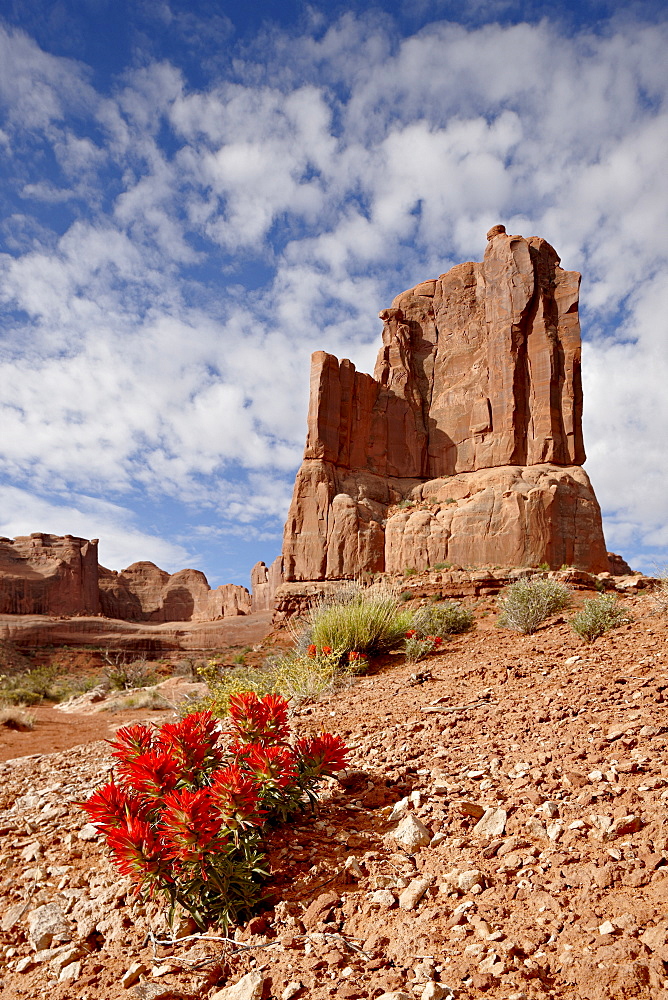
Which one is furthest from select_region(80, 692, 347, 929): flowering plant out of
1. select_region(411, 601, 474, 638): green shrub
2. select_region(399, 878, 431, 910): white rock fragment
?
select_region(411, 601, 474, 638): green shrub

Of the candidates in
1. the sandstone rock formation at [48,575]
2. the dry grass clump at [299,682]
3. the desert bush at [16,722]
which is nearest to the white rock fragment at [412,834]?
the dry grass clump at [299,682]

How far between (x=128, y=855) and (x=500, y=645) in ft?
20.9

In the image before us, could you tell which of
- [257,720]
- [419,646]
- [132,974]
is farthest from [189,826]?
[419,646]

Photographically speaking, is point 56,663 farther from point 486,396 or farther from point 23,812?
point 23,812

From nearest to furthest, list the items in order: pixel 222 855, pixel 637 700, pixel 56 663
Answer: pixel 222 855
pixel 637 700
pixel 56 663

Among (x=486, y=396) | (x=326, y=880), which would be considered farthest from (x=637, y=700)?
(x=486, y=396)

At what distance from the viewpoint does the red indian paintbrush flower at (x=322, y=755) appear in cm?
283

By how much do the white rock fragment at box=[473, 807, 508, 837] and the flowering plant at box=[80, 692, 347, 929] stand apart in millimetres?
721

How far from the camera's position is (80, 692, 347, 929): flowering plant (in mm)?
2174

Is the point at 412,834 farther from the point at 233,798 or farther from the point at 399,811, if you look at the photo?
the point at 233,798

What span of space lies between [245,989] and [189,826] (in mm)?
551

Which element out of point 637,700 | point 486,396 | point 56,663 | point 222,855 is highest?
point 486,396

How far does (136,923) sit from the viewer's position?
2.57 meters

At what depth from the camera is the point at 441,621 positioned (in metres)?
9.93
